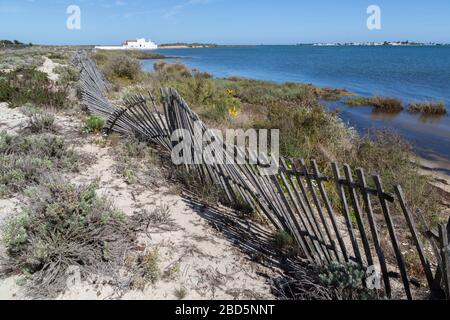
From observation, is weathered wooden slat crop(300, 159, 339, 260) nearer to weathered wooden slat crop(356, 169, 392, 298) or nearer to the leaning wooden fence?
the leaning wooden fence

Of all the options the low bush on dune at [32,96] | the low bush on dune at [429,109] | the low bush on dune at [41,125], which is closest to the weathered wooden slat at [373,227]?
the low bush on dune at [41,125]

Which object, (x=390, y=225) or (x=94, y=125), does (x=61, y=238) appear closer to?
(x=390, y=225)

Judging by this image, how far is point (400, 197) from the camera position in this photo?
2076 mm

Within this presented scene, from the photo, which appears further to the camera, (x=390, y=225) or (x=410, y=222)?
(x=390, y=225)

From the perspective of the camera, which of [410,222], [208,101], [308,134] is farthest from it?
[208,101]

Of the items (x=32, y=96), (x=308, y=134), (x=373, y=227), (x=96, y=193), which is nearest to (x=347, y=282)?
(x=373, y=227)

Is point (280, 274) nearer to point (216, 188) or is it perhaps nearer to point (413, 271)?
point (413, 271)

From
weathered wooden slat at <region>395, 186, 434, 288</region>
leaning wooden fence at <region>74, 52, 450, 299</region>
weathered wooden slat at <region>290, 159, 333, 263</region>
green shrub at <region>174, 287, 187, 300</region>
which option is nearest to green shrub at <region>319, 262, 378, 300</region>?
leaning wooden fence at <region>74, 52, 450, 299</region>

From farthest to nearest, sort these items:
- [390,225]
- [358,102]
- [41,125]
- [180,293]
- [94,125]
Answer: [358,102]
[94,125]
[41,125]
[180,293]
[390,225]

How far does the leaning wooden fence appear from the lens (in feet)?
7.38

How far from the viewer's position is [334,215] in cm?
290

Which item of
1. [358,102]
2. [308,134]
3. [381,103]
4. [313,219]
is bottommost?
[313,219]
